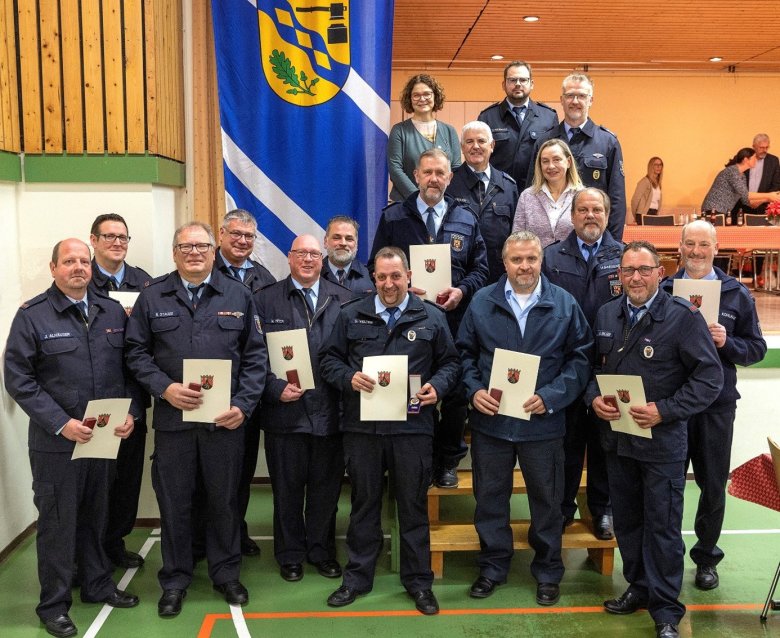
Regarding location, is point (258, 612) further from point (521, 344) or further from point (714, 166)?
point (714, 166)

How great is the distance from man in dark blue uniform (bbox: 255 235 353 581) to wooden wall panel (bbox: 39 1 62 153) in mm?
1908

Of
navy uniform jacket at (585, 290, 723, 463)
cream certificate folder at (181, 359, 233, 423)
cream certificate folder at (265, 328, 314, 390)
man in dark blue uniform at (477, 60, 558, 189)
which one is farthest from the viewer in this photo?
man in dark blue uniform at (477, 60, 558, 189)

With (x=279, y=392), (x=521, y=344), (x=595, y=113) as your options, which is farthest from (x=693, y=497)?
(x=595, y=113)

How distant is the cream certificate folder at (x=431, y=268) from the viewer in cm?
436

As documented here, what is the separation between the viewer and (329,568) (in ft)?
14.3

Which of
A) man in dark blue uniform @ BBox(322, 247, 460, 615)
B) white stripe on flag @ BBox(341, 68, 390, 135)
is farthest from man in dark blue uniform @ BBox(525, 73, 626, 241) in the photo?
man in dark blue uniform @ BBox(322, 247, 460, 615)

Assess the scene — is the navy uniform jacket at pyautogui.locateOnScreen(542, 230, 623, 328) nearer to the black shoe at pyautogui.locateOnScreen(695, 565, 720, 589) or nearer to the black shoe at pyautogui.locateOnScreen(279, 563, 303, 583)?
the black shoe at pyautogui.locateOnScreen(695, 565, 720, 589)

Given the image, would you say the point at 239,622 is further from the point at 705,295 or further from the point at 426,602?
the point at 705,295

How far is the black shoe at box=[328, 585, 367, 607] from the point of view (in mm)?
4008

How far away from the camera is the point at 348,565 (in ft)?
13.5

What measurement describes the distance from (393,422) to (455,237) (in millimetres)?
1227

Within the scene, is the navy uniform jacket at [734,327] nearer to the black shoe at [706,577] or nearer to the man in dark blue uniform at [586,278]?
the man in dark blue uniform at [586,278]

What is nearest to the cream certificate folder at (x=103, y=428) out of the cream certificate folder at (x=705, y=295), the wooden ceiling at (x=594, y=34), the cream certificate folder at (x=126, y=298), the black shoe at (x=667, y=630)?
the cream certificate folder at (x=126, y=298)

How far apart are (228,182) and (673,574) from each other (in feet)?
12.9
